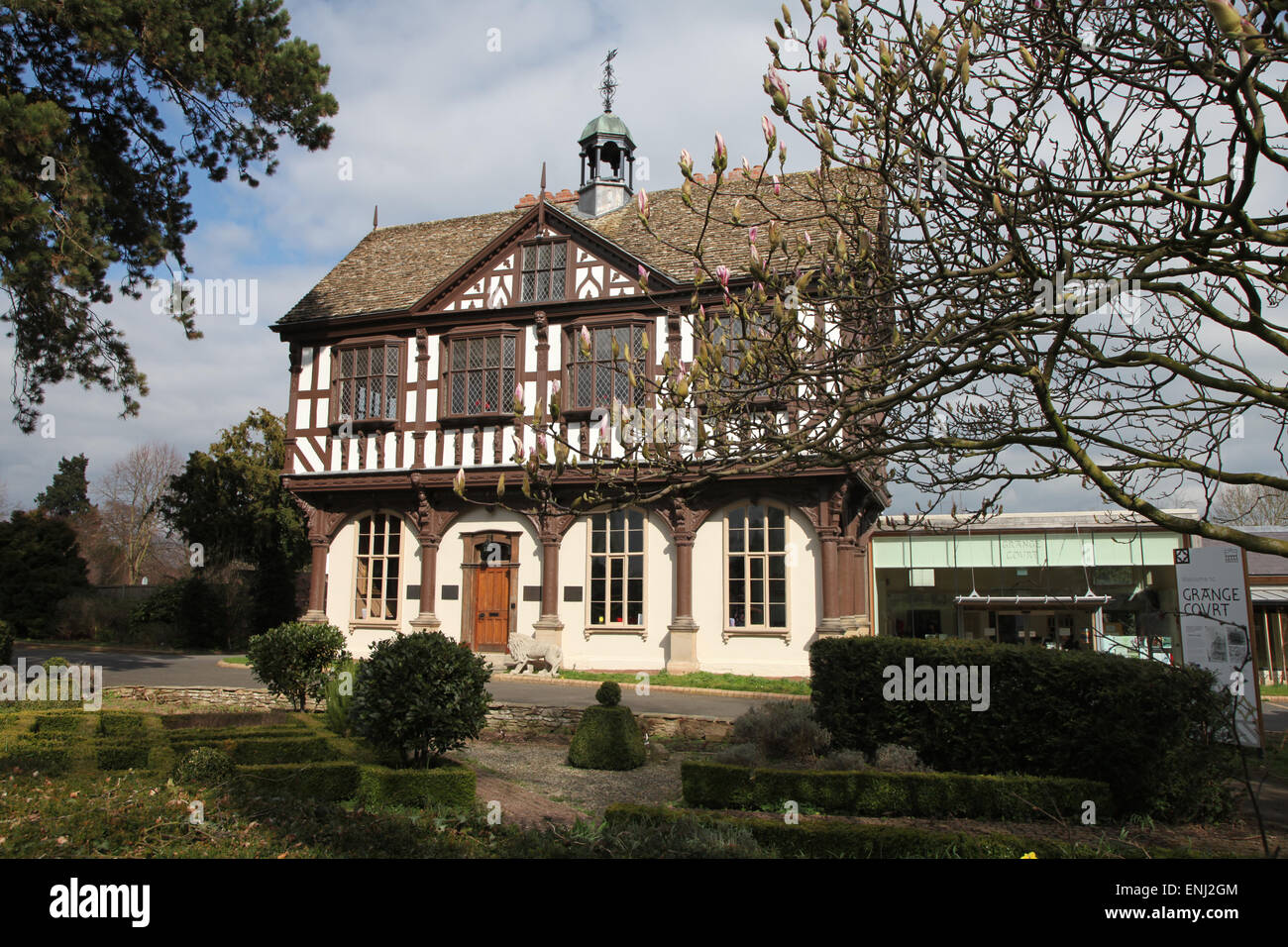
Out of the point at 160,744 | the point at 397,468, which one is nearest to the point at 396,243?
the point at 397,468

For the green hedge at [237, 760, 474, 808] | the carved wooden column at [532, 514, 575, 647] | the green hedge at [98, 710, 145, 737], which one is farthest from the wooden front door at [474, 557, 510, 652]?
the green hedge at [237, 760, 474, 808]

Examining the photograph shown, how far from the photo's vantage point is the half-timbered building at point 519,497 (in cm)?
1847

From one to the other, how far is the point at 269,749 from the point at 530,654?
988cm

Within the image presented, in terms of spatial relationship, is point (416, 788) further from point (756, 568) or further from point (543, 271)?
point (543, 271)

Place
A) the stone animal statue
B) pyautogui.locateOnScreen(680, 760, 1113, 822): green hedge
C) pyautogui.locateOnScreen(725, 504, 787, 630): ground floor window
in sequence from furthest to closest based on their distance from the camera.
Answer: the stone animal statue, pyautogui.locateOnScreen(725, 504, 787, 630): ground floor window, pyautogui.locateOnScreen(680, 760, 1113, 822): green hedge

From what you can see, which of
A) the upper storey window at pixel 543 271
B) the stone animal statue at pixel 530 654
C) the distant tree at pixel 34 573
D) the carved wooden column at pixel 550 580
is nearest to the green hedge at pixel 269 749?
the stone animal statue at pixel 530 654

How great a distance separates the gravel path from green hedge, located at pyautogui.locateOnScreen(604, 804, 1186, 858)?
2.31 meters

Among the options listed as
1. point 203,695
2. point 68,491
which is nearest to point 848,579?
point 203,695

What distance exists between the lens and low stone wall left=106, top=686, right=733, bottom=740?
40.1 ft

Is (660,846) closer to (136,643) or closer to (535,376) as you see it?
(535,376)

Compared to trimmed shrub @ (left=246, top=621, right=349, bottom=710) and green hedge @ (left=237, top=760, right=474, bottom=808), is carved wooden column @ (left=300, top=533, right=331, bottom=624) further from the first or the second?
green hedge @ (left=237, top=760, right=474, bottom=808)

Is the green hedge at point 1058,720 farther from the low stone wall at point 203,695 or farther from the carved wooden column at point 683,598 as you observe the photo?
the low stone wall at point 203,695

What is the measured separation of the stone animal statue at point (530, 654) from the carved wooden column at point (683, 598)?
240 cm
